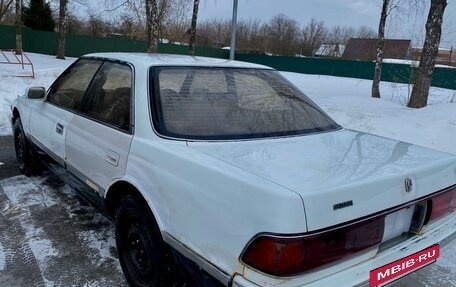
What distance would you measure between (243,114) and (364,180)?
3.60ft

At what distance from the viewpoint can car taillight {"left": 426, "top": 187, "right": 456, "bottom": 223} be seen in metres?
2.39

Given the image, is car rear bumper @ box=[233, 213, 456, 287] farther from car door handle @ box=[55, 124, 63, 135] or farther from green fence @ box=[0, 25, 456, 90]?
green fence @ box=[0, 25, 456, 90]

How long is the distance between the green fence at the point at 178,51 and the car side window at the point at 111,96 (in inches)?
929

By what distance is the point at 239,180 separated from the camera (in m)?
1.89

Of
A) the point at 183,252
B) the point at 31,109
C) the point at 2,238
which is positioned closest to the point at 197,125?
the point at 183,252

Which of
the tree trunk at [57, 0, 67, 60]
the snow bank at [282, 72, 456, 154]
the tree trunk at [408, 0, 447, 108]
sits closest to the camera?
the snow bank at [282, 72, 456, 154]

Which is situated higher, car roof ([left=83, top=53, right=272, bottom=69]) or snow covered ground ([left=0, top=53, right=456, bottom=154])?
car roof ([left=83, top=53, right=272, bottom=69])

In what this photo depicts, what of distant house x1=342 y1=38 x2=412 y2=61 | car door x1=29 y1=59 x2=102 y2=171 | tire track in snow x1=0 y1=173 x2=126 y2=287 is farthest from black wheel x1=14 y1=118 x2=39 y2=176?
distant house x1=342 y1=38 x2=412 y2=61

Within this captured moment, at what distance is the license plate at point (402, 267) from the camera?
79.6 inches

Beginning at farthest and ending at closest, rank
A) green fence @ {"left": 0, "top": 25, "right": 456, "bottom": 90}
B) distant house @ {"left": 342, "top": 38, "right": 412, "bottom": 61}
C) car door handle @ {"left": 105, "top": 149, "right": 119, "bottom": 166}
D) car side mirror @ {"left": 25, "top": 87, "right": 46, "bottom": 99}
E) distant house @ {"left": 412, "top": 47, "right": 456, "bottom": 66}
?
distant house @ {"left": 342, "top": 38, "right": 412, "bottom": 61}, green fence @ {"left": 0, "top": 25, "right": 456, "bottom": 90}, distant house @ {"left": 412, "top": 47, "right": 456, "bottom": 66}, car side mirror @ {"left": 25, "top": 87, "right": 46, "bottom": 99}, car door handle @ {"left": 105, "top": 149, "right": 119, "bottom": 166}

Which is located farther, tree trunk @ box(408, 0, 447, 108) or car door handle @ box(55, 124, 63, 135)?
tree trunk @ box(408, 0, 447, 108)

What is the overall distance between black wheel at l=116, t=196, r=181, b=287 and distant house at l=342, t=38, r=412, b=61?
41.3 m

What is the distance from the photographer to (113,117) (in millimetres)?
2965

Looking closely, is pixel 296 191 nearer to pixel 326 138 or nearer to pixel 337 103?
pixel 326 138
